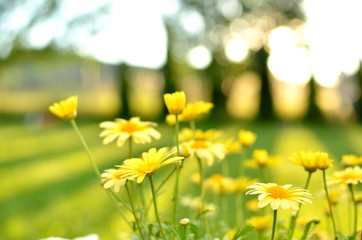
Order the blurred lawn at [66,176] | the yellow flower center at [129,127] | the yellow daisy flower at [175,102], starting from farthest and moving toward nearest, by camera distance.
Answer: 1. the blurred lawn at [66,176]
2. the yellow flower center at [129,127]
3. the yellow daisy flower at [175,102]

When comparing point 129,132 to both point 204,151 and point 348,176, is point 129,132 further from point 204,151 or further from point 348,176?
point 348,176

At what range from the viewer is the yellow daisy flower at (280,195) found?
0.84m

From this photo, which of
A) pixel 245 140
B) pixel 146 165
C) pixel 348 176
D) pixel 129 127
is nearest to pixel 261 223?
pixel 245 140

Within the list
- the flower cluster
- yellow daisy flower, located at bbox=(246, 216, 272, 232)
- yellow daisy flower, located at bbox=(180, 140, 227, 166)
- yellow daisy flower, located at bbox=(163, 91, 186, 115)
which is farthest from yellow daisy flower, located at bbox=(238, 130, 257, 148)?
yellow daisy flower, located at bbox=(163, 91, 186, 115)

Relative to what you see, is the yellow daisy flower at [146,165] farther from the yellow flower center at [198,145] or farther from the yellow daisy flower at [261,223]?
the yellow daisy flower at [261,223]

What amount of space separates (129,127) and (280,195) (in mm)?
348

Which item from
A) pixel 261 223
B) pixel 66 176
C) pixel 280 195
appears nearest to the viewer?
pixel 280 195

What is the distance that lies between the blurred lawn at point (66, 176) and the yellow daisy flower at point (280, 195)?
1.94 metres

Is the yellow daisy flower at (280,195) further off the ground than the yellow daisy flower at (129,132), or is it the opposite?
the yellow daisy flower at (129,132)

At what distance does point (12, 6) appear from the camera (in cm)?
1094

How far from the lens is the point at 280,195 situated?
2.90ft

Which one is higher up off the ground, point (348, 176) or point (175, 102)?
point (175, 102)

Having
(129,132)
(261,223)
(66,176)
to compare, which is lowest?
(66,176)

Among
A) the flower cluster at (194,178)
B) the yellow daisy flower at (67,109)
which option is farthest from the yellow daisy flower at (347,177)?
the yellow daisy flower at (67,109)
